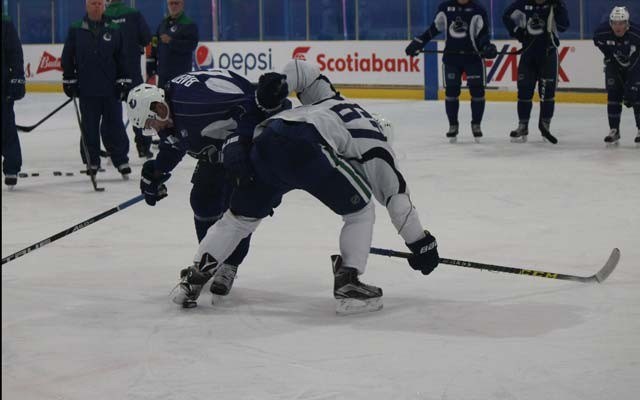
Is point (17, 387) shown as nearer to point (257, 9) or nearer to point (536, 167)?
point (536, 167)

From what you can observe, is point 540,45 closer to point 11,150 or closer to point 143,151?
point 143,151

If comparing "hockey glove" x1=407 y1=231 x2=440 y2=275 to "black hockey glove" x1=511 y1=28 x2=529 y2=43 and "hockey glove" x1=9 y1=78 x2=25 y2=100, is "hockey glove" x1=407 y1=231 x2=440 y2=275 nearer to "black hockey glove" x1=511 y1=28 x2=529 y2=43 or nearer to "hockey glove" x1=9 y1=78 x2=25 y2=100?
"hockey glove" x1=9 y1=78 x2=25 y2=100

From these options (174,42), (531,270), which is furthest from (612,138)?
(531,270)

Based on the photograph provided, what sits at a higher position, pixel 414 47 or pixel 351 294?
pixel 414 47

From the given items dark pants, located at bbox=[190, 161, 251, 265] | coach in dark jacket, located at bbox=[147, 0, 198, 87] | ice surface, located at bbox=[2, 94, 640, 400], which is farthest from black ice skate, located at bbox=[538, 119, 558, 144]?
dark pants, located at bbox=[190, 161, 251, 265]

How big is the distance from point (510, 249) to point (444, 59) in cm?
450

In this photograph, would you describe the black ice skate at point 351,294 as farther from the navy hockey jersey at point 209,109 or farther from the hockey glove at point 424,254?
the navy hockey jersey at point 209,109

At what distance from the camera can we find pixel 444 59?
9.05 metres

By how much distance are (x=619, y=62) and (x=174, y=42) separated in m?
3.44

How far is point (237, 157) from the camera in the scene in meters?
3.51

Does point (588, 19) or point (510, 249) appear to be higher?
point (588, 19)

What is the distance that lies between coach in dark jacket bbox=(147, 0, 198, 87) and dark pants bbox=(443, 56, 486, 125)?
2.15 m

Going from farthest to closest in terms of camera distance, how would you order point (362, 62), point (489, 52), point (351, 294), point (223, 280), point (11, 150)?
point (362, 62) < point (489, 52) < point (11, 150) < point (223, 280) < point (351, 294)

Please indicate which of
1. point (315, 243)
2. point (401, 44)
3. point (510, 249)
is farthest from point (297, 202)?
point (401, 44)
